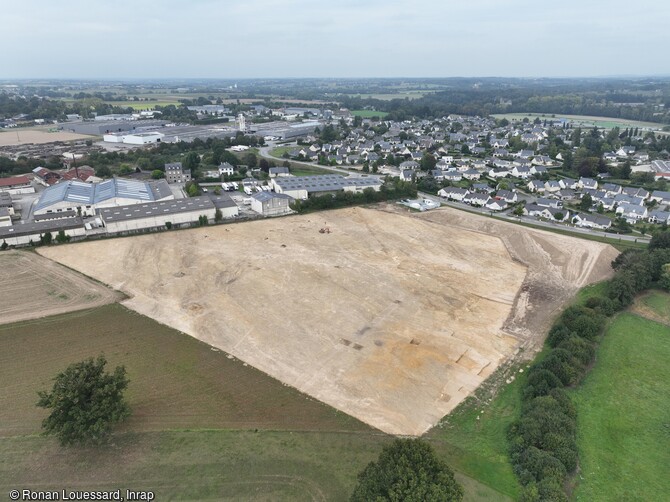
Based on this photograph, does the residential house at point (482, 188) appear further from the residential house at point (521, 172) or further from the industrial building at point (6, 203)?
the industrial building at point (6, 203)

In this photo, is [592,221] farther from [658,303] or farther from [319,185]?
[319,185]

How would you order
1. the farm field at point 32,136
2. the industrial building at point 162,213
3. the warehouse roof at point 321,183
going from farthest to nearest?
the farm field at point 32,136 < the warehouse roof at point 321,183 < the industrial building at point 162,213

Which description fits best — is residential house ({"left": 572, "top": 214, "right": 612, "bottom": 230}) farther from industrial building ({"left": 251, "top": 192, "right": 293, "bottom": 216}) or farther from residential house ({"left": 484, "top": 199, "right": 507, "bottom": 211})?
industrial building ({"left": 251, "top": 192, "right": 293, "bottom": 216})

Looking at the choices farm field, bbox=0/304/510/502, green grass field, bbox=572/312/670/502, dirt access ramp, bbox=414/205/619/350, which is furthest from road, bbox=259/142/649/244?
farm field, bbox=0/304/510/502

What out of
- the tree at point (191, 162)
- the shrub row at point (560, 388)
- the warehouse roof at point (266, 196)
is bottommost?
the shrub row at point (560, 388)

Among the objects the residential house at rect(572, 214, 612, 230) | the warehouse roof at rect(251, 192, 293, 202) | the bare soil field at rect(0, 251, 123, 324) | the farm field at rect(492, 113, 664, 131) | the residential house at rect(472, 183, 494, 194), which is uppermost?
the farm field at rect(492, 113, 664, 131)

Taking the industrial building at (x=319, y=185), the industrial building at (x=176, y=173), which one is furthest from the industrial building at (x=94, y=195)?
the industrial building at (x=319, y=185)

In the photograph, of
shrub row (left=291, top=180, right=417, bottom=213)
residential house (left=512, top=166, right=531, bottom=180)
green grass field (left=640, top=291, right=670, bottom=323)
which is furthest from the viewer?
residential house (left=512, top=166, right=531, bottom=180)

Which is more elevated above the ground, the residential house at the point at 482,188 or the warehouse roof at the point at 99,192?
the warehouse roof at the point at 99,192
